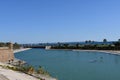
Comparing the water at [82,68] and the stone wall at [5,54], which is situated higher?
the stone wall at [5,54]

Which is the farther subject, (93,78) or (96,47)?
(96,47)

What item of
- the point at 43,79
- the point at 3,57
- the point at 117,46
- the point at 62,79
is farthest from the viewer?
the point at 117,46

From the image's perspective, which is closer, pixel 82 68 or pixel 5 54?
pixel 82 68

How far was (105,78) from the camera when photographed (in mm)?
32875

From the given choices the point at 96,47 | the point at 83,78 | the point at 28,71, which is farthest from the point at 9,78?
the point at 96,47

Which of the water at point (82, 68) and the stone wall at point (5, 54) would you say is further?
the stone wall at point (5, 54)

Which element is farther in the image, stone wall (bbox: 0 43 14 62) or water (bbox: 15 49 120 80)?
stone wall (bbox: 0 43 14 62)

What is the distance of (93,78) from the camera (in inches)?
1276

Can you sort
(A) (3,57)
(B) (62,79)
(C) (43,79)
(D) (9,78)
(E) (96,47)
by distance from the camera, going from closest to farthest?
(D) (9,78), (C) (43,79), (B) (62,79), (A) (3,57), (E) (96,47)

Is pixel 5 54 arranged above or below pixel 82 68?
above

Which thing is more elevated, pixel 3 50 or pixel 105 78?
pixel 3 50

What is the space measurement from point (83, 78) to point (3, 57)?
21465mm

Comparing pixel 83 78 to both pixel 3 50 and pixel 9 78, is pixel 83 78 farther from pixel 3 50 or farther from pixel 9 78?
pixel 3 50

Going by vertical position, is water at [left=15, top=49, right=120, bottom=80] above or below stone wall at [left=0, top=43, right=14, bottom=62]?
below
